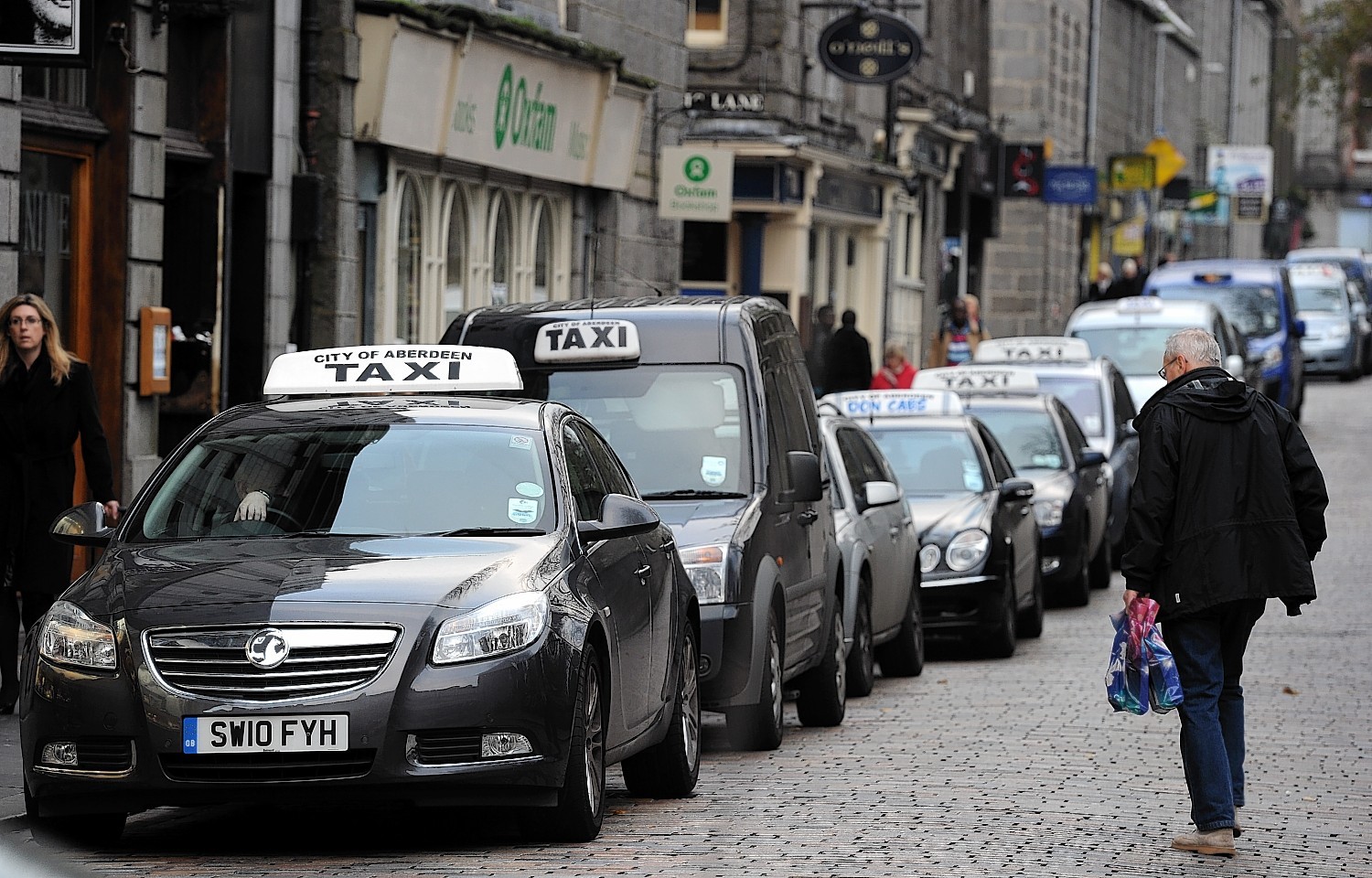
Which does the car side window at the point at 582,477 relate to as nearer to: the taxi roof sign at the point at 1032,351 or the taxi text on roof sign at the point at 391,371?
the taxi text on roof sign at the point at 391,371

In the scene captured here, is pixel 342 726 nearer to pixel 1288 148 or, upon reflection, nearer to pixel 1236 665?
pixel 1236 665

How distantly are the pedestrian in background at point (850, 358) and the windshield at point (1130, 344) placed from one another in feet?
12.8

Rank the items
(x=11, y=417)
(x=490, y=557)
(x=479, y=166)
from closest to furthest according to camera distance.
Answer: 1. (x=490, y=557)
2. (x=11, y=417)
3. (x=479, y=166)

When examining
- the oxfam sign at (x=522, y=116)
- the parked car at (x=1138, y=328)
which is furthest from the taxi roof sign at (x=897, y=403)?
the parked car at (x=1138, y=328)

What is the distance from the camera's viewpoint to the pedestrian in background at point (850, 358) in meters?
26.3

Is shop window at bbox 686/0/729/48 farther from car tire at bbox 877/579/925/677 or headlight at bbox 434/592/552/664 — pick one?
headlight at bbox 434/592/552/664

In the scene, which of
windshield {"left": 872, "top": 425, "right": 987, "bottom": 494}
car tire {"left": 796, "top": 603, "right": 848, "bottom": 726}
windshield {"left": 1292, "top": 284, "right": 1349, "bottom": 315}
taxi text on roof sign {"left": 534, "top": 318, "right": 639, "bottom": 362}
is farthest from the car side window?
windshield {"left": 1292, "top": 284, "right": 1349, "bottom": 315}

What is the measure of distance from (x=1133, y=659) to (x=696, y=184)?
1719 cm

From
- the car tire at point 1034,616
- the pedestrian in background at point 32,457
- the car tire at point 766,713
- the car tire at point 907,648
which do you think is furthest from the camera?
the car tire at point 1034,616

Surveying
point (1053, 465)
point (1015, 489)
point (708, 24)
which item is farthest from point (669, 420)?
point (708, 24)

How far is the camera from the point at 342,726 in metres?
7.68

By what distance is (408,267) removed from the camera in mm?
21094

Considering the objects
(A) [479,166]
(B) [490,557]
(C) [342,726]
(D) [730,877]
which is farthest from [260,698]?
(A) [479,166]

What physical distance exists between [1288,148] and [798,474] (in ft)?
315
